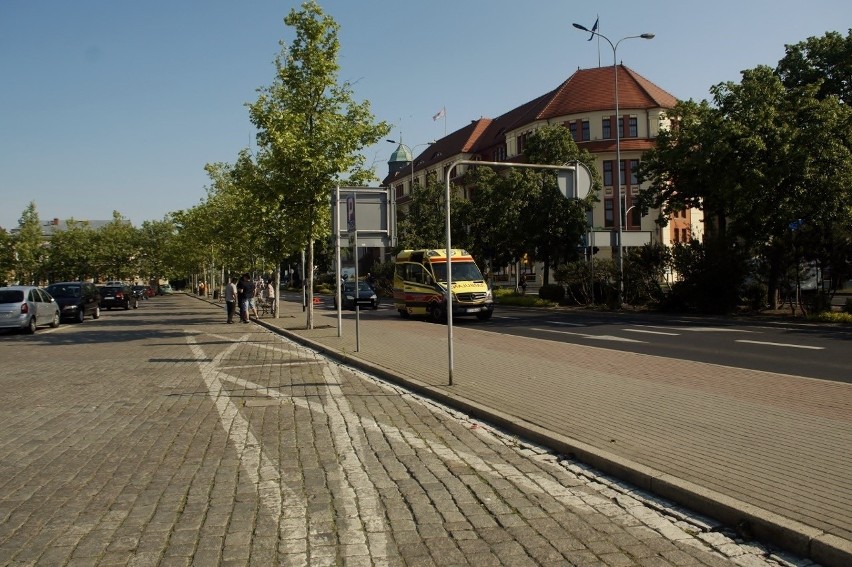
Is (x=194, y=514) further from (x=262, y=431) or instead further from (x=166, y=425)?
(x=166, y=425)

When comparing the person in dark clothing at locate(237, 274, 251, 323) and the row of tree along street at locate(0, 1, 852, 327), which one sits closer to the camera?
the row of tree along street at locate(0, 1, 852, 327)

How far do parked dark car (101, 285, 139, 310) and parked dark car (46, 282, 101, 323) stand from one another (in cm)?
1192

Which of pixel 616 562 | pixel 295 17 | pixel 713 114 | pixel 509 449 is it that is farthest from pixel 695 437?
pixel 713 114

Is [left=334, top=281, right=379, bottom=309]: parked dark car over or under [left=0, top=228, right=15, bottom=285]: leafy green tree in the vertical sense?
under

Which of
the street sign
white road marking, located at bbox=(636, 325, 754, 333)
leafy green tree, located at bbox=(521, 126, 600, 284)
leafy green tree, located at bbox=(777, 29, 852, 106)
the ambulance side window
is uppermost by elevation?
leafy green tree, located at bbox=(777, 29, 852, 106)

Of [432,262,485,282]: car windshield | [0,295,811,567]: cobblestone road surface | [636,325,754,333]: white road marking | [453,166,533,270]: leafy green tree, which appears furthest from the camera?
[453,166,533,270]: leafy green tree

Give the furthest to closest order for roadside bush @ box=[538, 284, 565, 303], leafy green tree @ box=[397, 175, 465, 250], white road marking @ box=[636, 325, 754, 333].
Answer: leafy green tree @ box=[397, 175, 465, 250], roadside bush @ box=[538, 284, 565, 303], white road marking @ box=[636, 325, 754, 333]

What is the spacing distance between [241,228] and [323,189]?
39.7ft

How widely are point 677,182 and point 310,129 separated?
17.5 meters

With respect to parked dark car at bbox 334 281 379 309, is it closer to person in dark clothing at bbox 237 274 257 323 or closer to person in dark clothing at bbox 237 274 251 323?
person in dark clothing at bbox 237 274 257 323

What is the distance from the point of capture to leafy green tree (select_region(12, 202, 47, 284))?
230 ft

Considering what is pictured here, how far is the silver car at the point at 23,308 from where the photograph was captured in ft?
74.2

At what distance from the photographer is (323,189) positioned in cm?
2147

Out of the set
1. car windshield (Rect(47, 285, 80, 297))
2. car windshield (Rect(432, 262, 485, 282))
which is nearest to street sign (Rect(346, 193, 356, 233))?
car windshield (Rect(432, 262, 485, 282))
